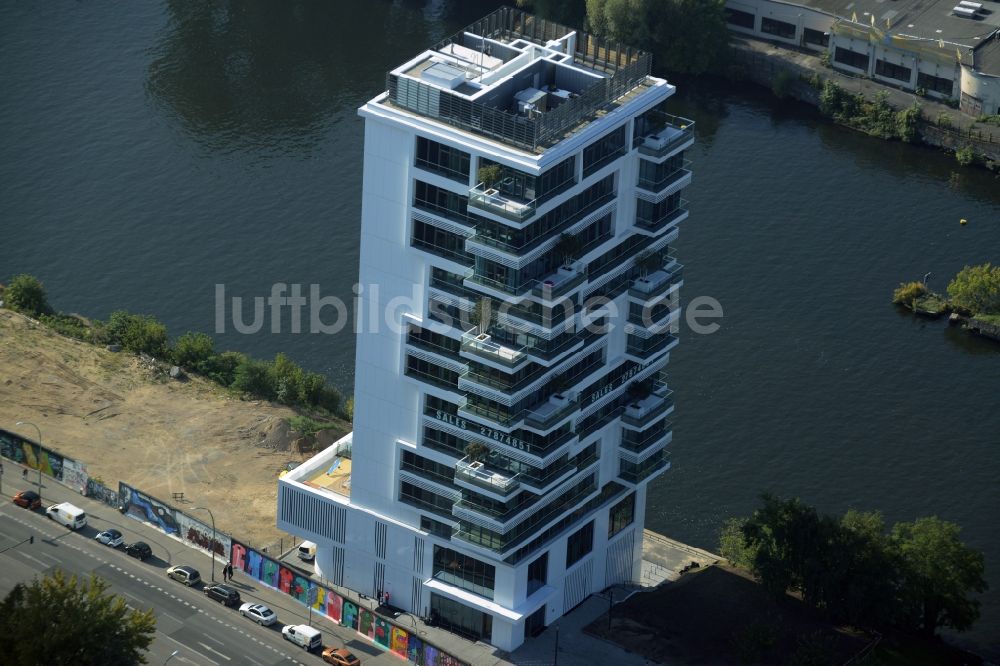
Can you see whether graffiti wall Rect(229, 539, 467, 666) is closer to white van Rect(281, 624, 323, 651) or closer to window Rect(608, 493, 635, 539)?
white van Rect(281, 624, 323, 651)

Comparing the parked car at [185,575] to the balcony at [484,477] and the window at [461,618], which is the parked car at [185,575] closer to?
the window at [461,618]

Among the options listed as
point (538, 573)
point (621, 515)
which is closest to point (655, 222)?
point (621, 515)

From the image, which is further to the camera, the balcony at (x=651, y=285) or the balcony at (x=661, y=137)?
the balcony at (x=651, y=285)

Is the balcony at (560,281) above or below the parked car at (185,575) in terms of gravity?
above

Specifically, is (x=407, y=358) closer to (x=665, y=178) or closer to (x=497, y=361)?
(x=497, y=361)

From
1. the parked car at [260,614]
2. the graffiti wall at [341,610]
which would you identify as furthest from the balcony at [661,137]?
the parked car at [260,614]

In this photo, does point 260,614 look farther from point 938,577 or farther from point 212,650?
point 938,577
